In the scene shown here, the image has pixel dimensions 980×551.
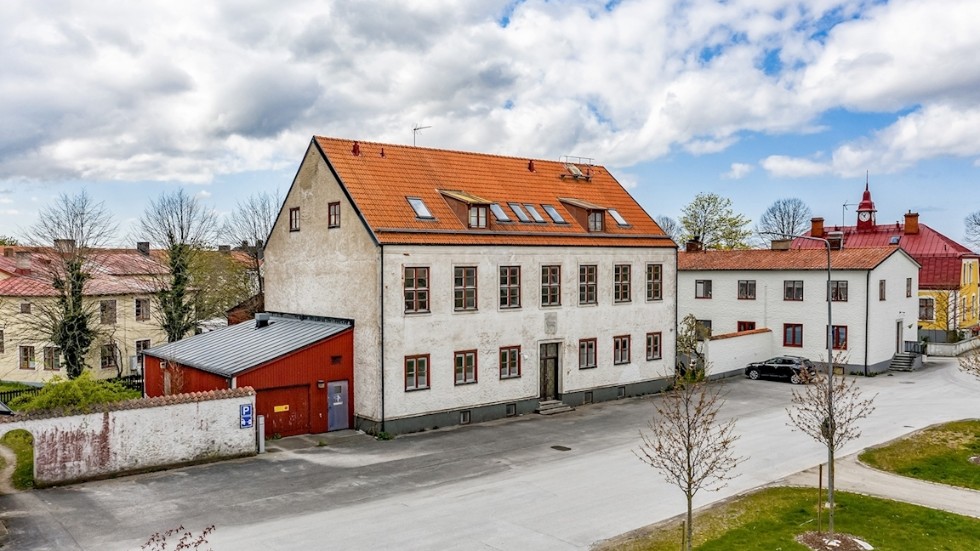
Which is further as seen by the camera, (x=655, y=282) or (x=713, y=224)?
(x=713, y=224)

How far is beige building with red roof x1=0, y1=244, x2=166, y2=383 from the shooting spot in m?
42.8

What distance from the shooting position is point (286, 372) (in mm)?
25656

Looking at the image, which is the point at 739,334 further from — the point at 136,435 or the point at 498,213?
the point at 136,435

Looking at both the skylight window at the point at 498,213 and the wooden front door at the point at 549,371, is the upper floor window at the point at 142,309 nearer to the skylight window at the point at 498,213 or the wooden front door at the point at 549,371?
the skylight window at the point at 498,213

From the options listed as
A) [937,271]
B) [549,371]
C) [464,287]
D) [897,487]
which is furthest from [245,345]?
[937,271]

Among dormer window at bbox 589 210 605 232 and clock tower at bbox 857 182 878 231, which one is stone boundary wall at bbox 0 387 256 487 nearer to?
dormer window at bbox 589 210 605 232

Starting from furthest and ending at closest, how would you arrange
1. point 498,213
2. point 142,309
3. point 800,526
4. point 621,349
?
1. point 142,309
2. point 621,349
3. point 498,213
4. point 800,526

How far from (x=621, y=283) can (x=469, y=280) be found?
8.91 metres

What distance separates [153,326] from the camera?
47438 millimetres

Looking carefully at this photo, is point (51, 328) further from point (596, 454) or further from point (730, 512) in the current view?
point (730, 512)

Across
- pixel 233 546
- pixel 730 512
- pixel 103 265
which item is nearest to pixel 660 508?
pixel 730 512

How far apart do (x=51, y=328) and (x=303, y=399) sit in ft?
72.3

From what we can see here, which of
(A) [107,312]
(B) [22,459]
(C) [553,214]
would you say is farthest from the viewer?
(A) [107,312]

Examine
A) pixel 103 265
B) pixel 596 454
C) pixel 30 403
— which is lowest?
pixel 596 454
